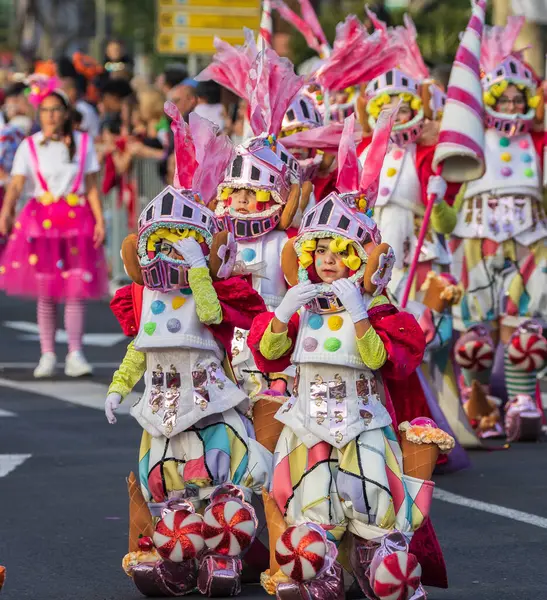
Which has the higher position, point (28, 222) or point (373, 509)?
point (28, 222)

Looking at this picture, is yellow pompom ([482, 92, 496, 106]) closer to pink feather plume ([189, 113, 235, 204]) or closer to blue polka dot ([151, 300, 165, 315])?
pink feather plume ([189, 113, 235, 204])

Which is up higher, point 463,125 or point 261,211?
point 463,125

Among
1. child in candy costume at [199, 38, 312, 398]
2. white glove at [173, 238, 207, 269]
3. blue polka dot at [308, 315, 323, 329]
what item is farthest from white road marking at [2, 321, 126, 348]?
blue polka dot at [308, 315, 323, 329]

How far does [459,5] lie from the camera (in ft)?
115

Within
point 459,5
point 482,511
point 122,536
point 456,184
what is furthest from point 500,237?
point 459,5

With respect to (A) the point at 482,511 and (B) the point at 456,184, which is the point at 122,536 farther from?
(B) the point at 456,184

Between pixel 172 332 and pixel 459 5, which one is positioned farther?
pixel 459 5

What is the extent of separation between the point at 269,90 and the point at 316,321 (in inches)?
100

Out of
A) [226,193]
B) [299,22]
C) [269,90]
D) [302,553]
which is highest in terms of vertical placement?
[299,22]

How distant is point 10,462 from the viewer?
34.5ft

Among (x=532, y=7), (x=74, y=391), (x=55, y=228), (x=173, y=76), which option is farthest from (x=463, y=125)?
(x=173, y=76)

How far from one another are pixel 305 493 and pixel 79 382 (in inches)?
286

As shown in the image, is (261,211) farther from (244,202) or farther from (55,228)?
(55,228)

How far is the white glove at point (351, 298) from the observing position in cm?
698
